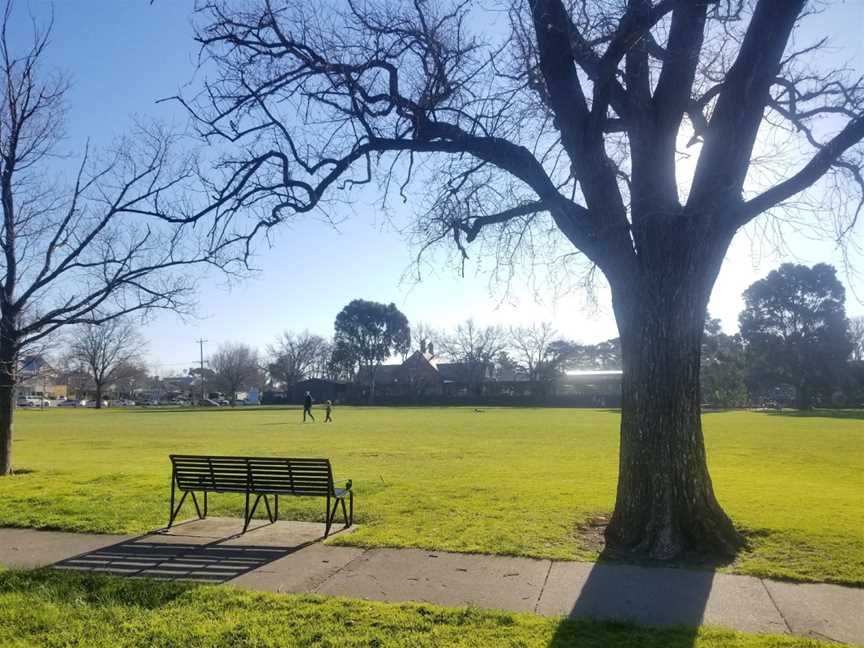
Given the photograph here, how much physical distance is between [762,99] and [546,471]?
949 cm

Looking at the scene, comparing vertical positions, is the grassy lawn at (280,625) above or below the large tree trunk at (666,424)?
below

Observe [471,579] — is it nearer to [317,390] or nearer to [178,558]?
[178,558]

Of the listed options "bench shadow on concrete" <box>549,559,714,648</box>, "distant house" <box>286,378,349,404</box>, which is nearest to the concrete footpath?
"bench shadow on concrete" <box>549,559,714,648</box>

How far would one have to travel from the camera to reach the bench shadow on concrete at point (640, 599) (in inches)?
185

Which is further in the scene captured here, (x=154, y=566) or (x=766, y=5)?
(x=766, y=5)

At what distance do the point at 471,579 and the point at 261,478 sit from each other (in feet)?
11.3

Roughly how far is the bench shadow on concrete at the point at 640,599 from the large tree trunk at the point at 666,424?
0.76 meters

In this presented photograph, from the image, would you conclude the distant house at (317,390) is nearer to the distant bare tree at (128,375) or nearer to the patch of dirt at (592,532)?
the distant bare tree at (128,375)

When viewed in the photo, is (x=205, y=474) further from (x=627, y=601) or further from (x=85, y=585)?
(x=627, y=601)

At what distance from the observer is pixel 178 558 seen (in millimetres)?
6883

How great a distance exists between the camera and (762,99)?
7770mm

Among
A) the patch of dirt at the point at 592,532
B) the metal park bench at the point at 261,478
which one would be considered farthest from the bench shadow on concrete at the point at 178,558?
the patch of dirt at the point at 592,532

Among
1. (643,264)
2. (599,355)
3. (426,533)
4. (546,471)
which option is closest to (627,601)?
(426,533)

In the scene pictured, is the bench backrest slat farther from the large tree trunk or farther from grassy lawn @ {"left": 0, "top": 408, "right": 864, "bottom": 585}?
the large tree trunk
